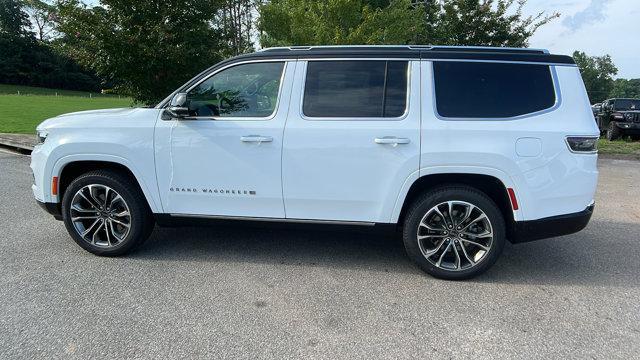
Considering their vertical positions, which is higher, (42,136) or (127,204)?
(42,136)

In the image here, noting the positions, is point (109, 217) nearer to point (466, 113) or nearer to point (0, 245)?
point (0, 245)

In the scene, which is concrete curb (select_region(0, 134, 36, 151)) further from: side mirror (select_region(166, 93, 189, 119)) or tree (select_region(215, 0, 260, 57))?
side mirror (select_region(166, 93, 189, 119))

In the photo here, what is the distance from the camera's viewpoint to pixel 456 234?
392 centimetres

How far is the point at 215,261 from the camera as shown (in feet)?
14.3

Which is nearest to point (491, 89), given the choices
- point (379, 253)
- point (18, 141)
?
point (379, 253)

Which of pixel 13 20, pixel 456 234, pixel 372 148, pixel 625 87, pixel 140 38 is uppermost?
pixel 13 20

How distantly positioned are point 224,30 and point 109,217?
719cm

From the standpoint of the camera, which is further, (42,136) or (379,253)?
(379,253)

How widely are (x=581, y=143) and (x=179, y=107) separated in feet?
10.9

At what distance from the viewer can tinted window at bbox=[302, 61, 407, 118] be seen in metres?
3.89

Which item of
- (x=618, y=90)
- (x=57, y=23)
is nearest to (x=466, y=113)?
(x=57, y=23)

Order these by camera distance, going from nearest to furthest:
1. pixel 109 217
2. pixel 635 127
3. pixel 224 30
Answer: pixel 109 217
pixel 224 30
pixel 635 127

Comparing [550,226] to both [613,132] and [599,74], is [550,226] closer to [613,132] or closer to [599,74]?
[613,132]

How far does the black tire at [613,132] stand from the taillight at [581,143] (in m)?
14.0
